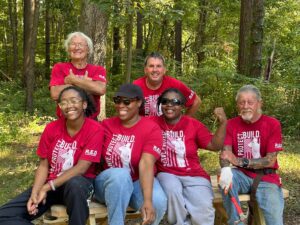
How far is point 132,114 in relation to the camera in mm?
3693

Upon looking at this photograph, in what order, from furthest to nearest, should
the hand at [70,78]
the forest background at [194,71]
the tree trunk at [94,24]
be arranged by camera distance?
the tree trunk at [94,24] → the forest background at [194,71] → the hand at [70,78]

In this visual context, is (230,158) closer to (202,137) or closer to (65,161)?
(202,137)

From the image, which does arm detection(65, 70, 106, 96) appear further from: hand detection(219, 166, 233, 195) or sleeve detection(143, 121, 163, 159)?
hand detection(219, 166, 233, 195)

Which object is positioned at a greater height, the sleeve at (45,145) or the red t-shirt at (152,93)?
the red t-shirt at (152,93)

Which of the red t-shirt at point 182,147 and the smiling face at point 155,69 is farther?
the smiling face at point 155,69

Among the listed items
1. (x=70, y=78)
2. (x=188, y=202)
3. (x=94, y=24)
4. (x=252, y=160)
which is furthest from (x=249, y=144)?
(x=94, y=24)

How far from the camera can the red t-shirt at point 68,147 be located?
3557 millimetres

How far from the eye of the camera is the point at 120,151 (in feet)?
11.8

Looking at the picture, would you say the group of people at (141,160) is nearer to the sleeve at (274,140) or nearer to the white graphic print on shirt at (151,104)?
the sleeve at (274,140)

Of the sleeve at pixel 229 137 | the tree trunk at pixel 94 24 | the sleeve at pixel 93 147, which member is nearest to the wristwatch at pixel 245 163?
the sleeve at pixel 229 137

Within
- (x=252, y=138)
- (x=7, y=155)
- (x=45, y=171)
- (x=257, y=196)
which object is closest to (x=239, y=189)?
(x=257, y=196)

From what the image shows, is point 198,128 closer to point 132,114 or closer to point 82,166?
point 132,114

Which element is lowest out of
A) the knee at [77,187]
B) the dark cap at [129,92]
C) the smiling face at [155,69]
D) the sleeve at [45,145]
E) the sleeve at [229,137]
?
the knee at [77,187]

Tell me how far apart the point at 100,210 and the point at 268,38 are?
13179 millimetres
